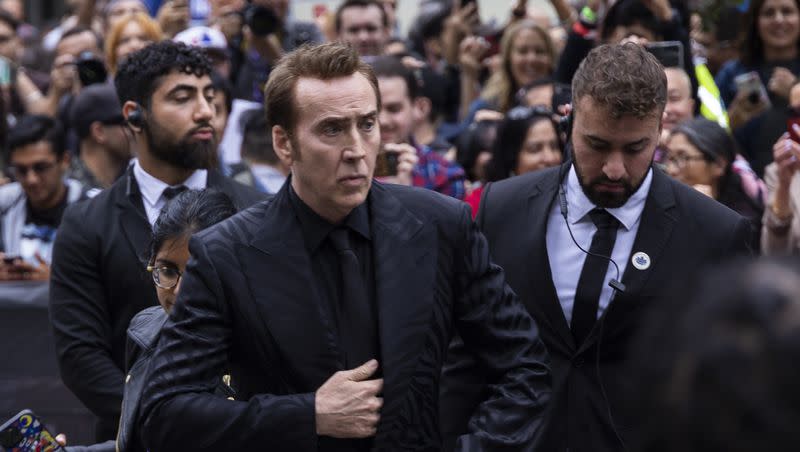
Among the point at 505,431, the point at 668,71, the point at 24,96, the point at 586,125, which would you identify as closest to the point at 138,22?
the point at 24,96

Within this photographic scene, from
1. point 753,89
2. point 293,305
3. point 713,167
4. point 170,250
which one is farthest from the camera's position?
point 753,89

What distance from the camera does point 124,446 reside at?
3764 millimetres

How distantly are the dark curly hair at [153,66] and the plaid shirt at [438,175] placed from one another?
5.96ft

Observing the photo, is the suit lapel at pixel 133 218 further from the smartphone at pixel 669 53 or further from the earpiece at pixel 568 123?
the smartphone at pixel 669 53

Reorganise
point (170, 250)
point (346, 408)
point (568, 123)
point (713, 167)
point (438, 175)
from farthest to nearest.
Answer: point (438, 175), point (713, 167), point (568, 123), point (170, 250), point (346, 408)

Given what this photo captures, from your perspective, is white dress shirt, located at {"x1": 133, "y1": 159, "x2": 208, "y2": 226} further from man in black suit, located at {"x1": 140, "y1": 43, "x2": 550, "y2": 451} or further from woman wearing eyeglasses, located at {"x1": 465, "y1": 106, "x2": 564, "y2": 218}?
woman wearing eyeglasses, located at {"x1": 465, "y1": 106, "x2": 564, "y2": 218}

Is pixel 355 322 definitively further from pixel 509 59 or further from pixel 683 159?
pixel 509 59

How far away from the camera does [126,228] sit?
189 inches

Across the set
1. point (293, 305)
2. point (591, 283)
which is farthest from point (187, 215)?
point (591, 283)

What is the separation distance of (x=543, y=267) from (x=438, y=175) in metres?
2.80

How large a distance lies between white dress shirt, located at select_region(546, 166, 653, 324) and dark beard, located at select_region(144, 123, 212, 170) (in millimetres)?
1609

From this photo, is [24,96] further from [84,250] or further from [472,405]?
[472,405]

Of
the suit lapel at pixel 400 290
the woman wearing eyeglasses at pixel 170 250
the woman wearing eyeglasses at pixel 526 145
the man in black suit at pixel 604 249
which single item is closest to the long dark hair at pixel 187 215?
the woman wearing eyeglasses at pixel 170 250

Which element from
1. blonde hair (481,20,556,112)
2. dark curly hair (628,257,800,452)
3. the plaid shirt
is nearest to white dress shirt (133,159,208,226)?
the plaid shirt
